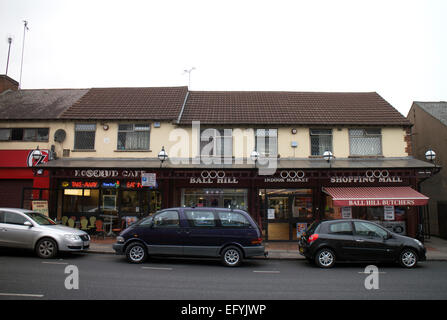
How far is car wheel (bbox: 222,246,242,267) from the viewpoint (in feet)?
31.5

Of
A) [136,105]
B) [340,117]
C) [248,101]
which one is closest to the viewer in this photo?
[340,117]

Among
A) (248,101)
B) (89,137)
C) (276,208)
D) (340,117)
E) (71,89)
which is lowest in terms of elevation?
(276,208)

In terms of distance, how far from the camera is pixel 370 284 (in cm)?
757

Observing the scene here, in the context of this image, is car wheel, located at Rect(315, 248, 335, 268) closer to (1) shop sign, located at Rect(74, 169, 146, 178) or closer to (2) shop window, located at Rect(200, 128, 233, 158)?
(2) shop window, located at Rect(200, 128, 233, 158)

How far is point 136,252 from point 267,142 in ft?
28.6

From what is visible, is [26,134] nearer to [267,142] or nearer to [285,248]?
[267,142]

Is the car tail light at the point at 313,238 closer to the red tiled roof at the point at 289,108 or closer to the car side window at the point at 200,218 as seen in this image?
the car side window at the point at 200,218

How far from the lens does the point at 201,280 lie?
7.71m

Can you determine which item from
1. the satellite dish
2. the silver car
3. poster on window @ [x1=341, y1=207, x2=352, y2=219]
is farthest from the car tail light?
the satellite dish
